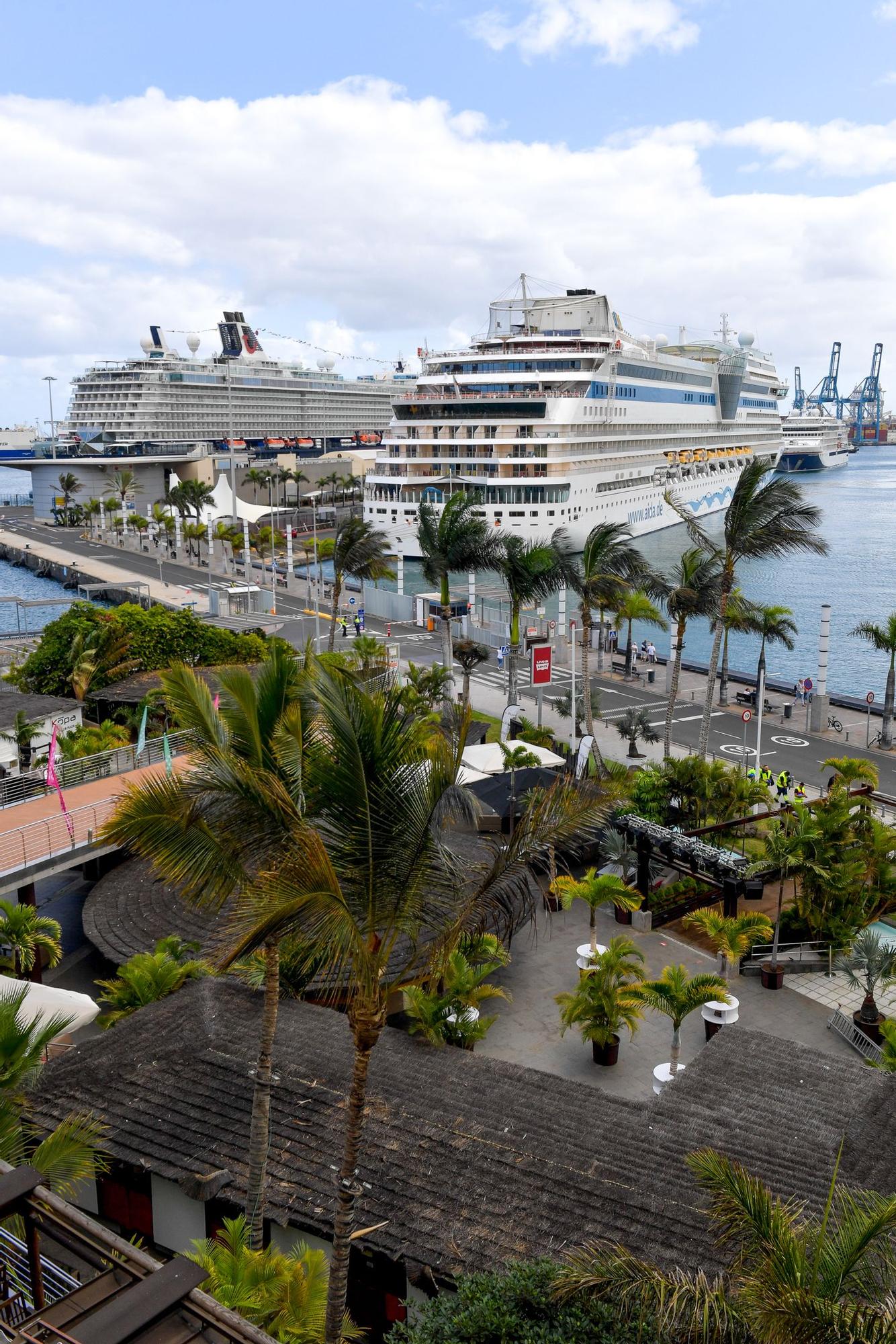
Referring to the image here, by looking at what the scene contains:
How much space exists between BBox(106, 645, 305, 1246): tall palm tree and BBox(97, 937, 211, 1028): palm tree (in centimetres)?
435

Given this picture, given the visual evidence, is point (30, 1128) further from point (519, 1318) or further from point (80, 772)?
point (80, 772)

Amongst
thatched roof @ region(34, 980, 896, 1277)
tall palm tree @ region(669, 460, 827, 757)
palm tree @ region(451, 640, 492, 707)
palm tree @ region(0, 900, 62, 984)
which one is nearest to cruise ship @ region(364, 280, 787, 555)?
palm tree @ region(451, 640, 492, 707)

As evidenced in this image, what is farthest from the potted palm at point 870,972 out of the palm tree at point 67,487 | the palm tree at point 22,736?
the palm tree at point 67,487

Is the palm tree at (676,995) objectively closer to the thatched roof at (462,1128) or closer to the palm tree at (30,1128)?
the thatched roof at (462,1128)

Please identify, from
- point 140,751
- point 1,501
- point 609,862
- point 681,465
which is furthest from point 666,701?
point 1,501

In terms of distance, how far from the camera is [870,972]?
14.7m

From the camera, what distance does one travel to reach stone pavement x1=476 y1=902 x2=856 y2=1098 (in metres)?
14.5

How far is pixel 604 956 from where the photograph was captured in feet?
46.7

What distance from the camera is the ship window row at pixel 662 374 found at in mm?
81875

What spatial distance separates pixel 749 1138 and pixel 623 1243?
237 cm

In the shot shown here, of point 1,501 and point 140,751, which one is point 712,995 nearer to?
point 140,751

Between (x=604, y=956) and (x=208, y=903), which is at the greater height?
(x=208, y=903)

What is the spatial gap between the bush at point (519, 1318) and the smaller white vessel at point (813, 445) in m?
166

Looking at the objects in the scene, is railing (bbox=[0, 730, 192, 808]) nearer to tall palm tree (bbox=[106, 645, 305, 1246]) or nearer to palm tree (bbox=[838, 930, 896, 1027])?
palm tree (bbox=[838, 930, 896, 1027])
